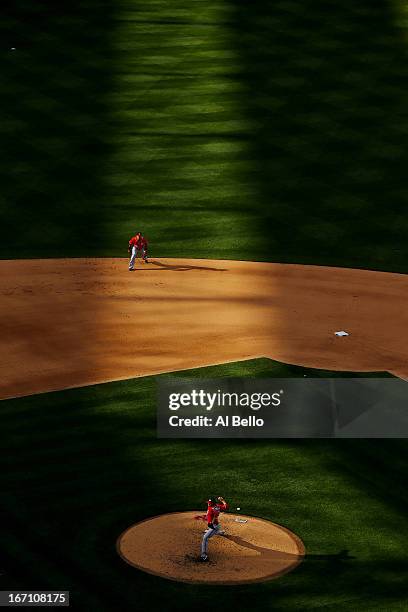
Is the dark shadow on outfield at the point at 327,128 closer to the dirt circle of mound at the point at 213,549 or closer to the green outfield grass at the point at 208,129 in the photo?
the green outfield grass at the point at 208,129

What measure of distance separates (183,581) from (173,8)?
137ft

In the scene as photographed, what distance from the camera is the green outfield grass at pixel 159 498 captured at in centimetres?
2148

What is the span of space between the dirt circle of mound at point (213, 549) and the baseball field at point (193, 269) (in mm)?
277

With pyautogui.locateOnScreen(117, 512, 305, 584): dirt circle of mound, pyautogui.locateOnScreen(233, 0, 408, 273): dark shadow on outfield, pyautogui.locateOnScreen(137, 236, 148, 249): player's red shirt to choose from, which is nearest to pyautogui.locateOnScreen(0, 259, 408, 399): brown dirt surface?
pyautogui.locateOnScreen(137, 236, 148, 249): player's red shirt

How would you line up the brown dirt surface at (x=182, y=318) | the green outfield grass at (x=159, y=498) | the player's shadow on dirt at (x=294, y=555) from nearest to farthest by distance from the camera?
the green outfield grass at (x=159, y=498) → the player's shadow on dirt at (x=294, y=555) → the brown dirt surface at (x=182, y=318)

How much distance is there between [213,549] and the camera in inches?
891

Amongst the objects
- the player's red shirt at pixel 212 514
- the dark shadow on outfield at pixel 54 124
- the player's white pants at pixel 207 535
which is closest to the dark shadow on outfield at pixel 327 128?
the dark shadow on outfield at pixel 54 124

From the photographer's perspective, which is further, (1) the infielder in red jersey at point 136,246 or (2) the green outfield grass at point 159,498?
(1) the infielder in red jersey at point 136,246

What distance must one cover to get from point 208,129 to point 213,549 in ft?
92.8

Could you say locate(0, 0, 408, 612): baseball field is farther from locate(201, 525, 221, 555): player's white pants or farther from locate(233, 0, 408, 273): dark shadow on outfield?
locate(201, 525, 221, 555): player's white pants

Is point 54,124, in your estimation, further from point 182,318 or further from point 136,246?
point 182,318

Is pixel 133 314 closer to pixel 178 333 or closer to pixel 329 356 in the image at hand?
pixel 178 333

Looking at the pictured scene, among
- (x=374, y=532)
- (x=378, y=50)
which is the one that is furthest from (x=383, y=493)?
(x=378, y=50)

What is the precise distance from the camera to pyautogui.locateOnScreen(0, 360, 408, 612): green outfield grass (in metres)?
21.5
